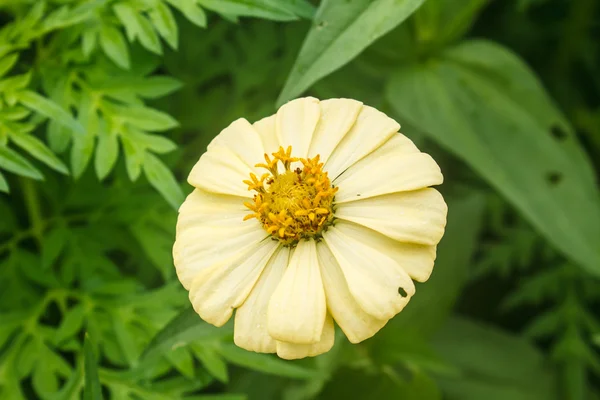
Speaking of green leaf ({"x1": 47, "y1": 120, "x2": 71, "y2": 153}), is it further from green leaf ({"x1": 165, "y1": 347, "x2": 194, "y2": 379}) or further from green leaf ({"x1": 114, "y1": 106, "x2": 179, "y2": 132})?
green leaf ({"x1": 165, "y1": 347, "x2": 194, "y2": 379})

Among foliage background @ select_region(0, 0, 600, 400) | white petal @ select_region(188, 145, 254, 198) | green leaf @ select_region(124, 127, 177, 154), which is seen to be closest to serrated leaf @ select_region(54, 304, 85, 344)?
foliage background @ select_region(0, 0, 600, 400)

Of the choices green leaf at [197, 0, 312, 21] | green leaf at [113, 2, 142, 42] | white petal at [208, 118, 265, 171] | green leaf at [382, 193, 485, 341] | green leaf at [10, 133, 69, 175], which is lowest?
green leaf at [382, 193, 485, 341]

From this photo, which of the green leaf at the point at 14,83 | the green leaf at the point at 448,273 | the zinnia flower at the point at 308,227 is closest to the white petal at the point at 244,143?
the zinnia flower at the point at 308,227

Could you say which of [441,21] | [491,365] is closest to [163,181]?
[441,21]

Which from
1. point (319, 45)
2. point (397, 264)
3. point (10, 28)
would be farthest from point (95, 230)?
point (397, 264)

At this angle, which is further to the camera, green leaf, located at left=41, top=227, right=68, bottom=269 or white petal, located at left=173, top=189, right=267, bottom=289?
green leaf, located at left=41, top=227, right=68, bottom=269

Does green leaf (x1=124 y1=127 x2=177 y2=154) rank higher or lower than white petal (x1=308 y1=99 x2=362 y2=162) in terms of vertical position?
lower

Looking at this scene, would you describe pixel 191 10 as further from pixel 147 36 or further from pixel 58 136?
pixel 58 136
